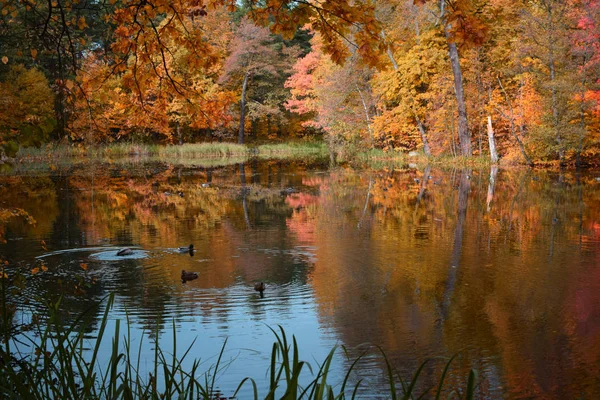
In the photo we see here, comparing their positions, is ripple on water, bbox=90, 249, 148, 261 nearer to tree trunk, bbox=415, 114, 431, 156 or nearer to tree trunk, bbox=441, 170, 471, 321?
tree trunk, bbox=441, 170, 471, 321

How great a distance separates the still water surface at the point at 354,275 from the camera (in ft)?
16.0

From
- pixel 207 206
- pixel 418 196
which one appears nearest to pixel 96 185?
pixel 207 206

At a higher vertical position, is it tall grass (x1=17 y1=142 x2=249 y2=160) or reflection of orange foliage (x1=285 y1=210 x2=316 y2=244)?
tall grass (x1=17 y1=142 x2=249 y2=160)

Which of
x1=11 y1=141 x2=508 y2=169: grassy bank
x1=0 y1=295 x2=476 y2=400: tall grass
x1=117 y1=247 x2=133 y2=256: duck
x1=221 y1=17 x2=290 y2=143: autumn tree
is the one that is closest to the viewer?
x1=0 y1=295 x2=476 y2=400: tall grass

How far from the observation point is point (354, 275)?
24.2 ft

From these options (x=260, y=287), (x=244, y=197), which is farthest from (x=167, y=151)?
(x=260, y=287)

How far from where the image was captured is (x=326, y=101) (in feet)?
113

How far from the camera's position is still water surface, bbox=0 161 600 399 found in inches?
191

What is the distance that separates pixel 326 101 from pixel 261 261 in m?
27.0

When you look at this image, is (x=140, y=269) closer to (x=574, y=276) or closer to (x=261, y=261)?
(x=261, y=261)

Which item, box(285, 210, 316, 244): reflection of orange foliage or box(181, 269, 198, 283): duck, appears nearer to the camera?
box(181, 269, 198, 283): duck

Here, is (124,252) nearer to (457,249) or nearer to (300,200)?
(457,249)

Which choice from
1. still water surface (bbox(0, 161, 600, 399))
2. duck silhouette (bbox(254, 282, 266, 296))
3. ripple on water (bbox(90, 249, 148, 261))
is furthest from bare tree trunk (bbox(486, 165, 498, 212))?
duck silhouette (bbox(254, 282, 266, 296))

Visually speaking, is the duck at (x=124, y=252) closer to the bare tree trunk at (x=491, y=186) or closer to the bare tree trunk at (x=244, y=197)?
the bare tree trunk at (x=244, y=197)
